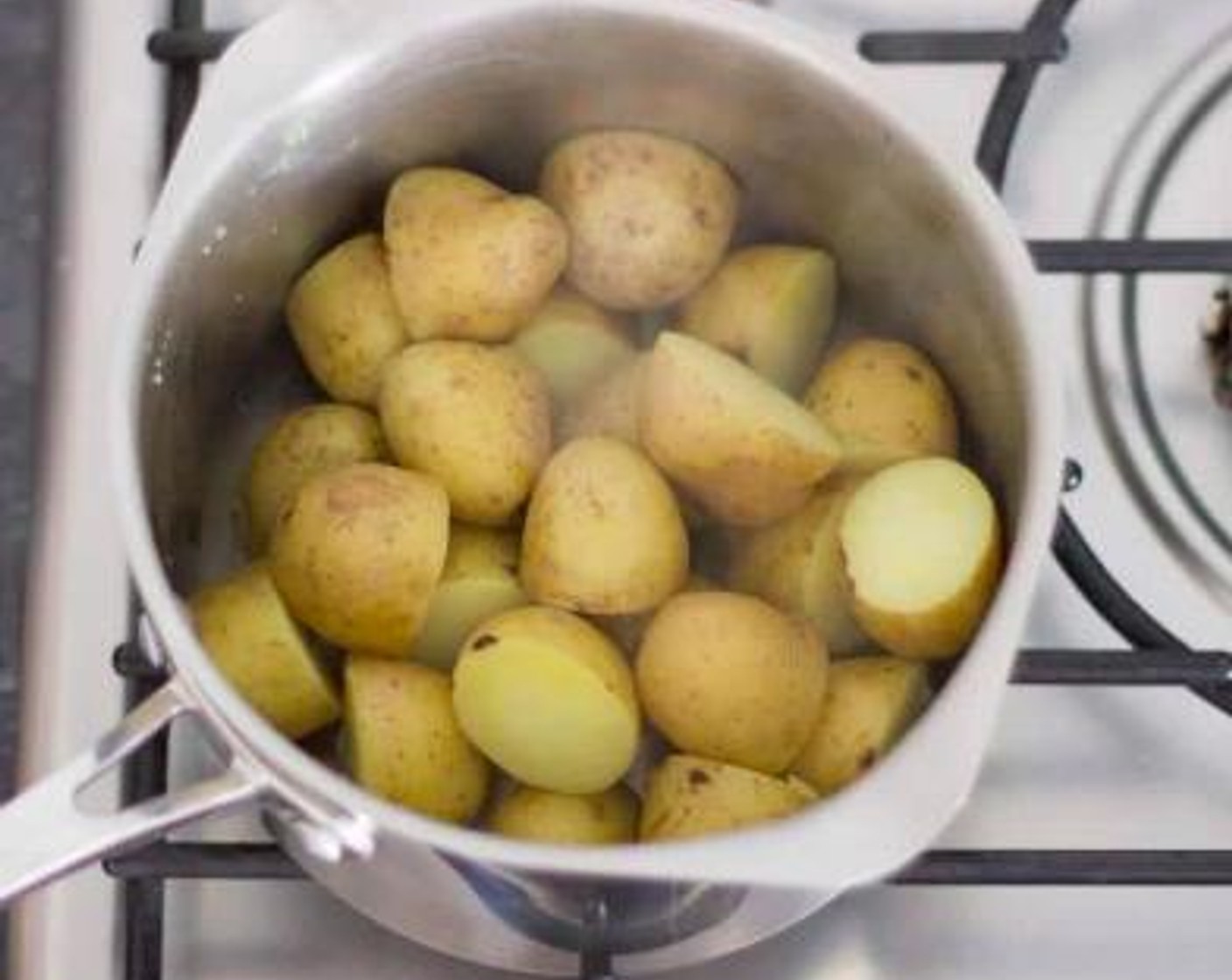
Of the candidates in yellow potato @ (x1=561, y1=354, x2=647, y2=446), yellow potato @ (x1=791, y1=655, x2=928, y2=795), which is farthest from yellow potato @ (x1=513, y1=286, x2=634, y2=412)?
yellow potato @ (x1=791, y1=655, x2=928, y2=795)

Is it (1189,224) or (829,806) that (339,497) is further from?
(1189,224)

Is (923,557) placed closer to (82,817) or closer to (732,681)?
(732,681)

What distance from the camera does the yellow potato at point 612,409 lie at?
0.57 meters

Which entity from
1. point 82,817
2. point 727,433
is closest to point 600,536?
point 727,433

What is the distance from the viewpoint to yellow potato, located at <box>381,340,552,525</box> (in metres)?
0.55

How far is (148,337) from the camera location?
0.51 meters

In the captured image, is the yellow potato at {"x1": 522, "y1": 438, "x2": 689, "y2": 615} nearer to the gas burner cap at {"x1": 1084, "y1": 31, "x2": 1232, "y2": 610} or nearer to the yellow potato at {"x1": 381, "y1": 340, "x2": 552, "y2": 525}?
the yellow potato at {"x1": 381, "y1": 340, "x2": 552, "y2": 525}

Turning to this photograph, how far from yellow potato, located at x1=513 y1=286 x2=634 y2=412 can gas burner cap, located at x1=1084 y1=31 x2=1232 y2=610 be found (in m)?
0.14

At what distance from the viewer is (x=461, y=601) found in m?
0.55

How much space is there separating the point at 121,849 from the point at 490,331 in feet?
0.55

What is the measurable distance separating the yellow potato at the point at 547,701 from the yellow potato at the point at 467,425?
0.04 m

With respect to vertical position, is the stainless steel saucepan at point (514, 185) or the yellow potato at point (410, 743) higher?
the stainless steel saucepan at point (514, 185)

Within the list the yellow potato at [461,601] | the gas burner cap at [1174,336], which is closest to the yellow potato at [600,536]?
the yellow potato at [461,601]

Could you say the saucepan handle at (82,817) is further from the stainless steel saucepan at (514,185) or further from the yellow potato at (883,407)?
the yellow potato at (883,407)
